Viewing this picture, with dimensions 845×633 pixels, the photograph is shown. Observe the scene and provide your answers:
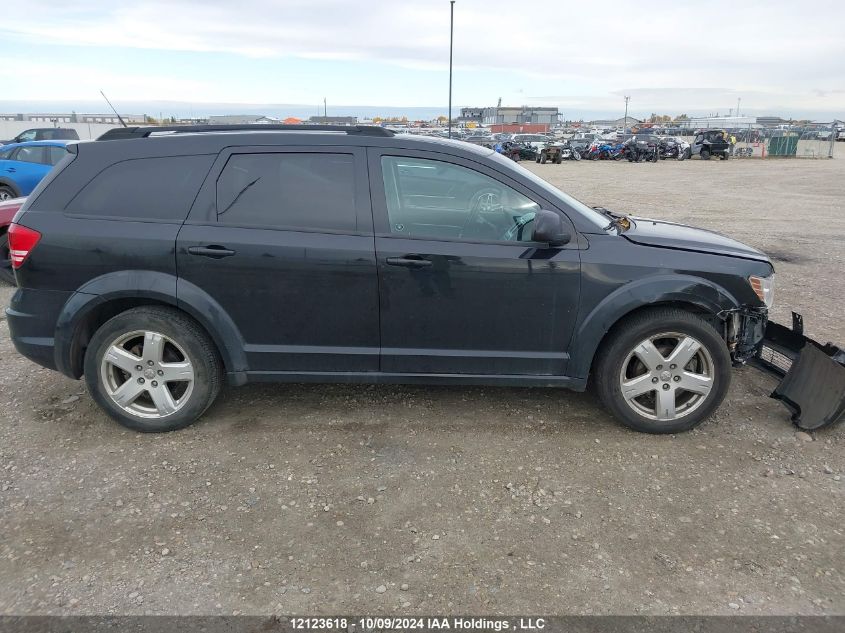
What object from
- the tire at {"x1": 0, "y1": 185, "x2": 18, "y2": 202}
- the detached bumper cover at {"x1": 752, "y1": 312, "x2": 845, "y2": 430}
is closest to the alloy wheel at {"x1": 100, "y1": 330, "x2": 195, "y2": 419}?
the detached bumper cover at {"x1": 752, "y1": 312, "x2": 845, "y2": 430}

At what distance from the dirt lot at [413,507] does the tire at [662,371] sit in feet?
0.58

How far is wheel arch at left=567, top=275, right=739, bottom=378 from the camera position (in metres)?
3.70

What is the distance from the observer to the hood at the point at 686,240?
153 inches

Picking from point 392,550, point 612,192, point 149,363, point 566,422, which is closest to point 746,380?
point 566,422

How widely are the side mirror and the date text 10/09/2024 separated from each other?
1988mm

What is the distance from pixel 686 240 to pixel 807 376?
1198 millimetres

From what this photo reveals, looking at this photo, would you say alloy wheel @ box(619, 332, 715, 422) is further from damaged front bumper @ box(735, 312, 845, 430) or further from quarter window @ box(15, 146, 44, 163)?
quarter window @ box(15, 146, 44, 163)

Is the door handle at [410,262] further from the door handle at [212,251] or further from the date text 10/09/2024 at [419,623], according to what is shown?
the date text 10/09/2024 at [419,623]

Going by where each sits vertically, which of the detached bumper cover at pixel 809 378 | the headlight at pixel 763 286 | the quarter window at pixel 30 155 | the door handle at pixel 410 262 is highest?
the quarter window at pixel 30 155

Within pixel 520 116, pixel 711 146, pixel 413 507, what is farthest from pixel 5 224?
pixel 520 116

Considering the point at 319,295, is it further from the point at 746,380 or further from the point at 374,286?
the point at 746,380

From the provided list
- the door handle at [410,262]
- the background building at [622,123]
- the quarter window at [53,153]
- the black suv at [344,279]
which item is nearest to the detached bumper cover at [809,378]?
the black suv at [344,279]

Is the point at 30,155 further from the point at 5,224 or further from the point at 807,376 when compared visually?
the point at 807,376

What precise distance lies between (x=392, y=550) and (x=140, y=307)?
215cm
